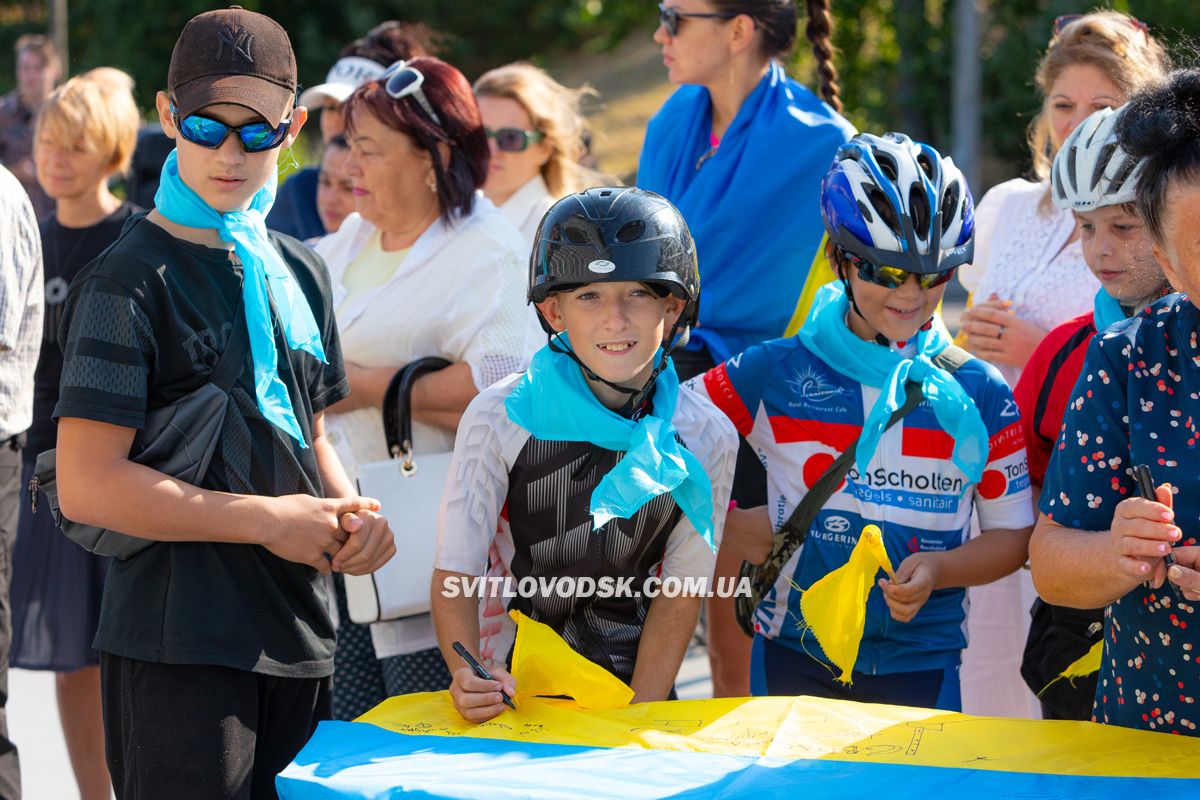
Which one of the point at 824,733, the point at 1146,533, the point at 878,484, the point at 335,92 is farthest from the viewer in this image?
the point at 335,92

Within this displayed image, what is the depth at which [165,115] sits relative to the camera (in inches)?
124

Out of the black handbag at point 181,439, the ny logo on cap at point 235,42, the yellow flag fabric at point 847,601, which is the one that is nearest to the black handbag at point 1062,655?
the yellow flag fabric at point 847,601

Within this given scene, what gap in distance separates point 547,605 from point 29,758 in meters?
3.36

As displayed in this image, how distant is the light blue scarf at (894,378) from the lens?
3.48 m

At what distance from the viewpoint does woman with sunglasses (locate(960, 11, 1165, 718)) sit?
4.24m

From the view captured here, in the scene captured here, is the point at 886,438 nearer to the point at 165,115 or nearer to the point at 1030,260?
the point at 1030,260

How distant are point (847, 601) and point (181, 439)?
1516 mm

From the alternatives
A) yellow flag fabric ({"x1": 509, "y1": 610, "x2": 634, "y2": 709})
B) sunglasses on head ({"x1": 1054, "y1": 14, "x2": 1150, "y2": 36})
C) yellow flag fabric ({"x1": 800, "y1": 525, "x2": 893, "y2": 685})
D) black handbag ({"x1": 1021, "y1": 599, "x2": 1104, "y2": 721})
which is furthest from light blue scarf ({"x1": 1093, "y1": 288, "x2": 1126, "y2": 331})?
yellow flag fabric ({"x1": 509, "y1": 610, "x2": 634, "y2": 709})

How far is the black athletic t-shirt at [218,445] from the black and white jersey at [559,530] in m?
0.37

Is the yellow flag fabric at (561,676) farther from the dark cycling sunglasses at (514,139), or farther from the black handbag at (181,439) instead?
the dark cycling sunglasses at (514,139)

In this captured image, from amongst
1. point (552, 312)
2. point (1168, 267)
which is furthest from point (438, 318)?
point (1168, 267)

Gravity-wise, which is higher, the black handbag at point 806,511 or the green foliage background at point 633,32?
the green foliage background at point 633,32

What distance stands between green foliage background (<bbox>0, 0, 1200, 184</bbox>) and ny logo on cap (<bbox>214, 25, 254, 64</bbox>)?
297 inches

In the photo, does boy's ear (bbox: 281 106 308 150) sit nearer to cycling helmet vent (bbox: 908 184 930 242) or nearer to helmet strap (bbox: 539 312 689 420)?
helmet strap (bbox: 539 312 689 420)
